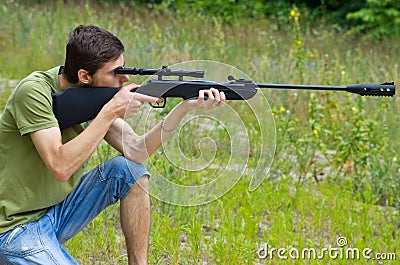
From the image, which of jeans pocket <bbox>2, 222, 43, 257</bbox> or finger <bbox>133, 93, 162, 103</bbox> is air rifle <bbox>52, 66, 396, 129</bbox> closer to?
finger <bbox>133, 93, 162, 103</bbox>

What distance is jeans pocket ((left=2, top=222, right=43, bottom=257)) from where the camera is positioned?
3172mm

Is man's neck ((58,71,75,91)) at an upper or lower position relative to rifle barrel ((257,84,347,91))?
upper

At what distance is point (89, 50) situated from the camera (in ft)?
10.9

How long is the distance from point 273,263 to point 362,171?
65.7 inches

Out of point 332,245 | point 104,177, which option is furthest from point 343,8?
point 104,177

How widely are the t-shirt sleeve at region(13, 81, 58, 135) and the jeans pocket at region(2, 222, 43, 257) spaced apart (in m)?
0.45

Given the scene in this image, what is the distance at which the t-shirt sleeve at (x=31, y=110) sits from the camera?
3.14m

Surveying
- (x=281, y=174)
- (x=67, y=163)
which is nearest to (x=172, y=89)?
(x=67, y=163)

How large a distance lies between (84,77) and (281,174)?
2522mm

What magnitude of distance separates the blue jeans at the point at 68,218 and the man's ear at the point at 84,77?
0.45 metres

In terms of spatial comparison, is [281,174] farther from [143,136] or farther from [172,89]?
[172,89]

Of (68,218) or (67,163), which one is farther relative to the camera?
(68,218)

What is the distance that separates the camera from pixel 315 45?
1054 cm

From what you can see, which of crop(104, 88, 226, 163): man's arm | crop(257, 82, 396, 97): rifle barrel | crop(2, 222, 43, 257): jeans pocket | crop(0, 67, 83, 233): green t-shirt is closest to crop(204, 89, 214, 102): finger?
crop(104, 88, 226, 163): man's arm
